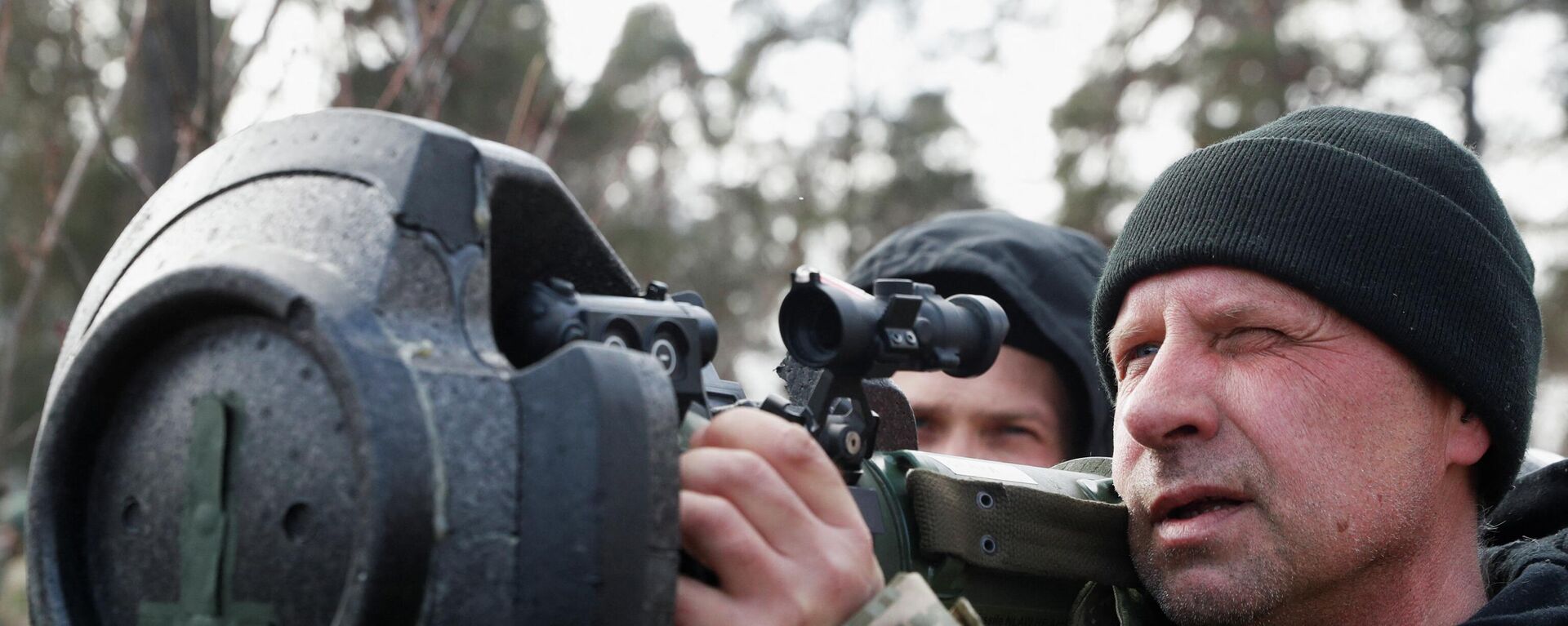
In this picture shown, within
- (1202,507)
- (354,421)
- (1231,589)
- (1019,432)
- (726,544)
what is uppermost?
(354,421)

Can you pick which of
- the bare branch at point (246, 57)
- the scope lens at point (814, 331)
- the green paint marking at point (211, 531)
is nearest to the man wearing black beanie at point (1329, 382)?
the scope lens at point (814, 331)

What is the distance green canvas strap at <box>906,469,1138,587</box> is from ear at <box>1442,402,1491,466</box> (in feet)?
2.18

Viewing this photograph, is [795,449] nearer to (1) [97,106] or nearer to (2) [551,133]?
(1) [97,106]

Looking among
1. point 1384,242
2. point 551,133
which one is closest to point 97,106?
point 551,133

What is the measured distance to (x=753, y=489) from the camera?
58.7 inches

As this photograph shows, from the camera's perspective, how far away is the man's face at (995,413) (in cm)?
375

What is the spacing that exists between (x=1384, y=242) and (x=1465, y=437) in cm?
42

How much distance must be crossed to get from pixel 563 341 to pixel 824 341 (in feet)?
1.81

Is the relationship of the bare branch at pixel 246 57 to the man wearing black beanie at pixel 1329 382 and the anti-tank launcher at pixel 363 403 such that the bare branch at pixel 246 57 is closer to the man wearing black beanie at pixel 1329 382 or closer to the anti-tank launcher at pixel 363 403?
the anti-tank launcher at pixel 363 403

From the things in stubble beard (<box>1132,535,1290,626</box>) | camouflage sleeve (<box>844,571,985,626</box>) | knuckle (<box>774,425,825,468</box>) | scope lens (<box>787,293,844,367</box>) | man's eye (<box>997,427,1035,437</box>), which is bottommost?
man's eye (<box>997,427,1035,437</box>)

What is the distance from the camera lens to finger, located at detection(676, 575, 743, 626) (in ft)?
4.71

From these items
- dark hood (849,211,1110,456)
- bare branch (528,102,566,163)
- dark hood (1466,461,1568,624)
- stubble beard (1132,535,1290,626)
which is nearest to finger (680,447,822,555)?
stubble beard (1132,535,1290,626)

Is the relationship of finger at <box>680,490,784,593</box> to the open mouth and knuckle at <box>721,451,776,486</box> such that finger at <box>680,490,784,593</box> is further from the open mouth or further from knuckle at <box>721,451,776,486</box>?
the open mouth

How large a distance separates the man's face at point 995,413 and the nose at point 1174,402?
1203 mm
